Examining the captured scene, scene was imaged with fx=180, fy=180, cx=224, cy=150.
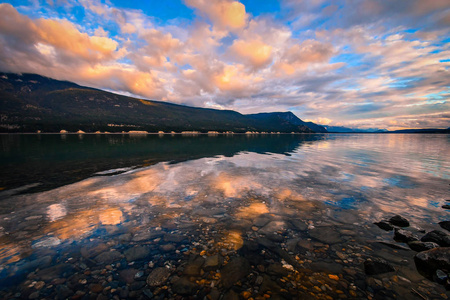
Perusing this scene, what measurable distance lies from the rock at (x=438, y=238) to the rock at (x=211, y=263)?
1022 centimetres

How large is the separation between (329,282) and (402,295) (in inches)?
83.9

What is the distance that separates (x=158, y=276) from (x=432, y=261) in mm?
10537

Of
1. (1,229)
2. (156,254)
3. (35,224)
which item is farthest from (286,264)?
(1,229)

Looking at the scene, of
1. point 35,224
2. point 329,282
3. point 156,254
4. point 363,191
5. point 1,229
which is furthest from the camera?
point 363,191

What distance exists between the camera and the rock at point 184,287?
5.74 meters

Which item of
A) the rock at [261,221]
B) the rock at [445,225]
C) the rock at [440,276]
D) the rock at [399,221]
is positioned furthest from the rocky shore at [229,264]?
the rock at [445,225]

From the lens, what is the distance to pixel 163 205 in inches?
497

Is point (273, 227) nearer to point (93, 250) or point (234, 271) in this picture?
point (234, 271)

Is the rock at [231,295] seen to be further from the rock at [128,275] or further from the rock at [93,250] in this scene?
the rock at [93,250]

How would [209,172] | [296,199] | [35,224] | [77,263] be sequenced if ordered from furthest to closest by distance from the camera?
[209,172]
[296,199]
[35,224]
[77,263]

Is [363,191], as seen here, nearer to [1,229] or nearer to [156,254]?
[156,254]

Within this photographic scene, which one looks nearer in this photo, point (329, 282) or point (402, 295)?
point (402, 295)

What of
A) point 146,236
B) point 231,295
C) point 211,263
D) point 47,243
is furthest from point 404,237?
point 47,243

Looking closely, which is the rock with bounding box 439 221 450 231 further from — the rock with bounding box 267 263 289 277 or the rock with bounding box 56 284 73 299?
the rock with bounding box 56 284 73 299
